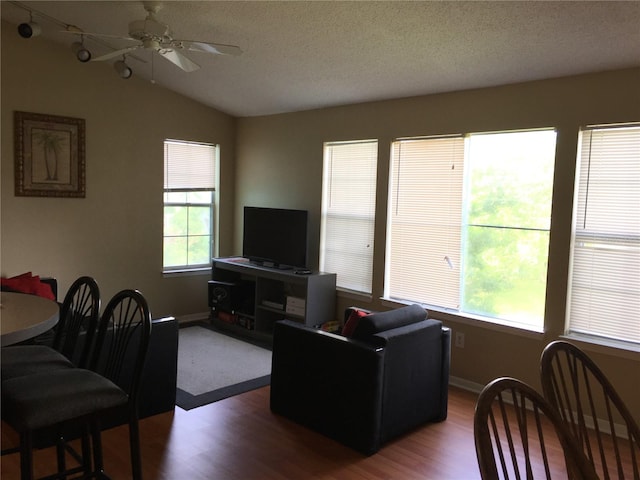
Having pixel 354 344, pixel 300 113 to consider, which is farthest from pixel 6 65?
pixel 354 344

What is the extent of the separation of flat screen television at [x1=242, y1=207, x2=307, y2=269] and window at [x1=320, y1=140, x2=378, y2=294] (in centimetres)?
32

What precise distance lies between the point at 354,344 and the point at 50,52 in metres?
3.92

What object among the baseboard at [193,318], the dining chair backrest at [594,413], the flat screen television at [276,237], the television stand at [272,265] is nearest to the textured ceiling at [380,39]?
the flat screen television at [276,237]

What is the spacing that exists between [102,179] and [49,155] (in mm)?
537

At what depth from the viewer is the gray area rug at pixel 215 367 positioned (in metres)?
3.81

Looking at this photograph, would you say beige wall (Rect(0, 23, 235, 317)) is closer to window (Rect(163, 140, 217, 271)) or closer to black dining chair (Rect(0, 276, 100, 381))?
window (Rect(163, 140, 217, 271))

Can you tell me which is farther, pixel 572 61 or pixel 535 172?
pixel 535 172

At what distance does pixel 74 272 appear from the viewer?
16.5 feet

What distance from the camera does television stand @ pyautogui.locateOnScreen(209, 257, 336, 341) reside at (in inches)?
195

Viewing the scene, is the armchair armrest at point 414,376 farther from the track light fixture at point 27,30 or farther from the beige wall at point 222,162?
the track light fixture at point 27,30

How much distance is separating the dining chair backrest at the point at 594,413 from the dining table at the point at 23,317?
1.61 meters

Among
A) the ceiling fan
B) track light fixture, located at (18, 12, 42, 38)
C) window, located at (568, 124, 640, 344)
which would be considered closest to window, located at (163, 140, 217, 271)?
track light fixture, located at (18, 12, 42, 38)

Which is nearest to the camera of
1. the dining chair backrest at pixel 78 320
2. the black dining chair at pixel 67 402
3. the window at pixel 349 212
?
the black dining chair at pixel 67 402

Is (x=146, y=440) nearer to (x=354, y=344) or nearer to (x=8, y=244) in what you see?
(x=354, y=344)
